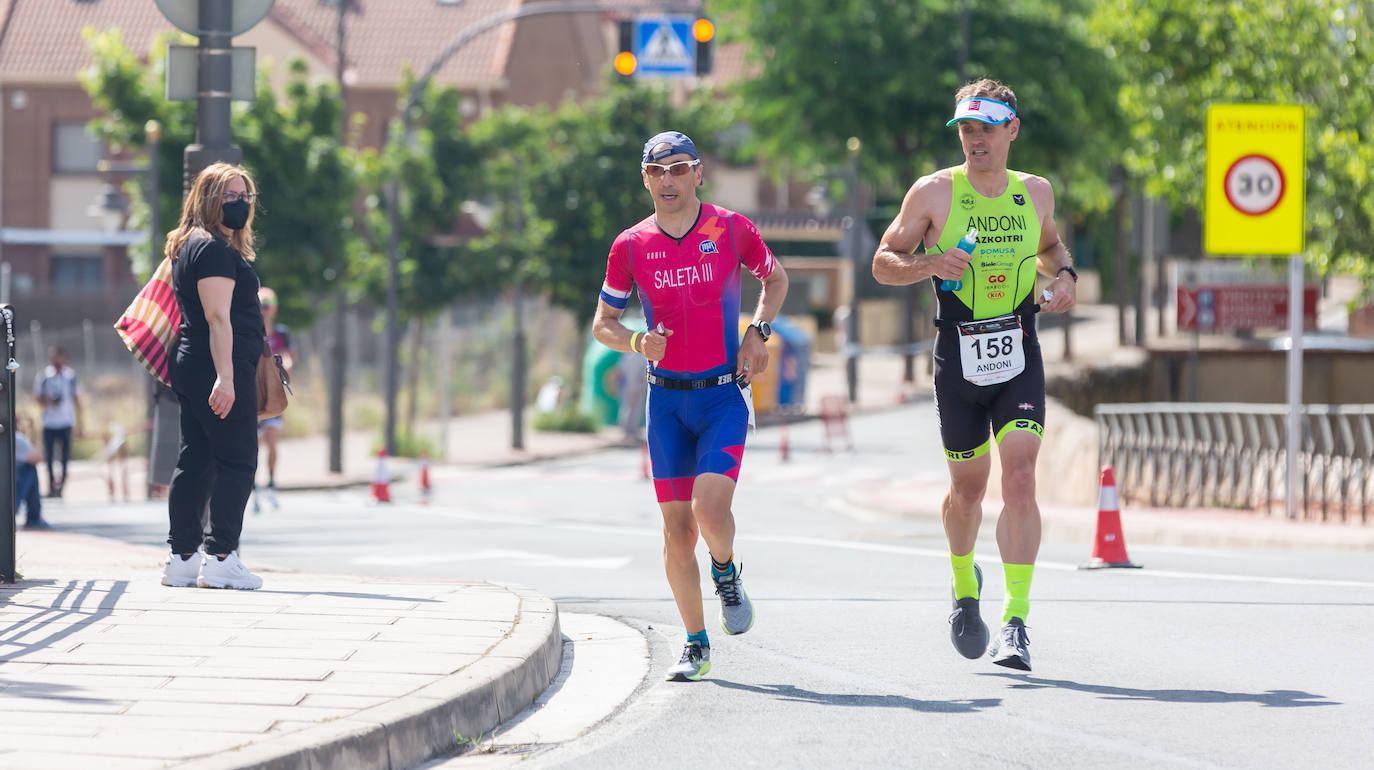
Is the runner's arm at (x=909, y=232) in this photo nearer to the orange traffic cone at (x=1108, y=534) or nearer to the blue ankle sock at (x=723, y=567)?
the blue ankle sock at (x=723, y=567)

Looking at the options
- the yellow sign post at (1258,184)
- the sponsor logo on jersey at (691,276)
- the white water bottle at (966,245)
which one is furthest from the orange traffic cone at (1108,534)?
the yellow sign post at (1258,184)

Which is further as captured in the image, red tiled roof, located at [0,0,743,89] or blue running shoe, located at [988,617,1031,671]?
red tiled roof, located at [0,0,743,89]

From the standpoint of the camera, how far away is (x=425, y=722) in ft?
18.2

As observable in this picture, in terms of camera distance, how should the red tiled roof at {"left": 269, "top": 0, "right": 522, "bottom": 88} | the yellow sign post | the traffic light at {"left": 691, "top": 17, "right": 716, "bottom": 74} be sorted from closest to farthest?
the yellow sign post → the traffic light at {"left": 691, "top": 17, "right": 716, "bottom": 74} → the red tiled roof at {"left": 269, "top": 0, "right": 522, "bottom": 88}

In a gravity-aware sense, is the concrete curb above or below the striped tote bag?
below

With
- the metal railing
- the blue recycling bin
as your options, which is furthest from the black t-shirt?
the blue recycling bin

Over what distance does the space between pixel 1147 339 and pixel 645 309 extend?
4542 centimetres

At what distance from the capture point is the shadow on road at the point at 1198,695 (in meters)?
6.20

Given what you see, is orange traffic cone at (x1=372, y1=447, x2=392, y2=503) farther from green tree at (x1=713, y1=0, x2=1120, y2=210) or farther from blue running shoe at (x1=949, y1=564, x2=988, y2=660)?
green tree at (x1=713, y1=0, x2=1120, y2=210)

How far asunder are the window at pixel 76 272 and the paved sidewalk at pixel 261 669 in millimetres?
46914

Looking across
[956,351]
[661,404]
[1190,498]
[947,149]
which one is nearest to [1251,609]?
[956,351]

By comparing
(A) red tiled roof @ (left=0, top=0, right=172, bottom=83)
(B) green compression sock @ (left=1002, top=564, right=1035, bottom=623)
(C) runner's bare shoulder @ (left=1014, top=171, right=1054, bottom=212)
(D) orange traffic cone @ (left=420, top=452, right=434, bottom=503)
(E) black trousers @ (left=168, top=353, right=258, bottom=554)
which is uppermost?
(A) red tiled roof @ (left=0, top=0, right=172, bottom=83)

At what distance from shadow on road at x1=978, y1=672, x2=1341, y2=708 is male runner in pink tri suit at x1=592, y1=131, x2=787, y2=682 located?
120 cm

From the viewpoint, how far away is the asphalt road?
5.57 meters
